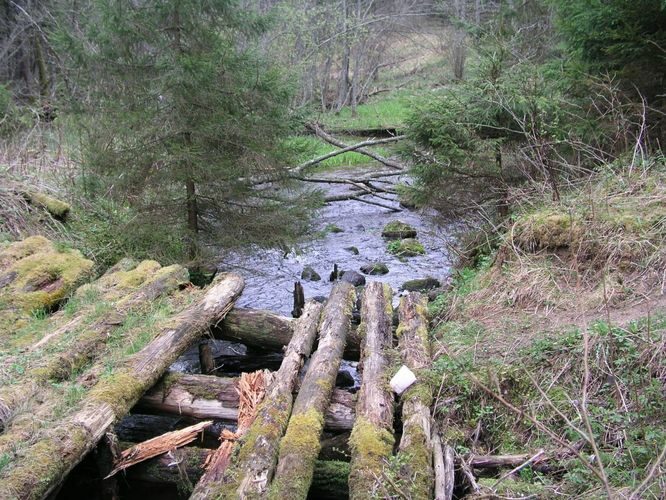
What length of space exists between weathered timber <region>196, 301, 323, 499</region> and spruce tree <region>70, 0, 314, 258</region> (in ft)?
13.7

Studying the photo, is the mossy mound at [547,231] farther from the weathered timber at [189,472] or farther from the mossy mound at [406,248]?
the mossy mound at [406,248]

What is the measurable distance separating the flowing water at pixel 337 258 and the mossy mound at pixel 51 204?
97.1 inches

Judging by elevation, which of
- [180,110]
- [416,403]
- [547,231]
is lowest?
[416,403]

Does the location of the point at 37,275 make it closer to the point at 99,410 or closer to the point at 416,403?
the point at 99,410

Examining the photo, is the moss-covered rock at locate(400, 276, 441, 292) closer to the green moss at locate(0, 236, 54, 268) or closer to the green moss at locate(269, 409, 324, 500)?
the green moss at locate(0, 236, 54, 268)

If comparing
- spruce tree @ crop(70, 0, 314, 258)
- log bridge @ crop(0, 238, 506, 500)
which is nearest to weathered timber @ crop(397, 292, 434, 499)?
log bridge @ crop(0, 238, 506, 500)

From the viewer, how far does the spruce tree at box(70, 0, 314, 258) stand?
7844 millimetres

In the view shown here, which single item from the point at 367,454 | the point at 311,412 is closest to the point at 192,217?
the point at 311,412

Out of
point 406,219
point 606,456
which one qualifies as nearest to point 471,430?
point 606,456

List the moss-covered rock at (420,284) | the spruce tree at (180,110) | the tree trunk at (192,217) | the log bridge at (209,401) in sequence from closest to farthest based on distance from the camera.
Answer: the log bridge at (209,401), the spruce tree at (180,110), the tree trunk at (192,217), the moss-covered rock at (420,284)

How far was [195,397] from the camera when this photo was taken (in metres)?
4.70

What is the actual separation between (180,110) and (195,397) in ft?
15.4

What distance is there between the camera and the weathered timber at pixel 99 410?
3.30m

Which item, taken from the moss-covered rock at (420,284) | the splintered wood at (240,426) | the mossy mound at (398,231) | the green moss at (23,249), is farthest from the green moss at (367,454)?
the mossy mound at (398,231)
